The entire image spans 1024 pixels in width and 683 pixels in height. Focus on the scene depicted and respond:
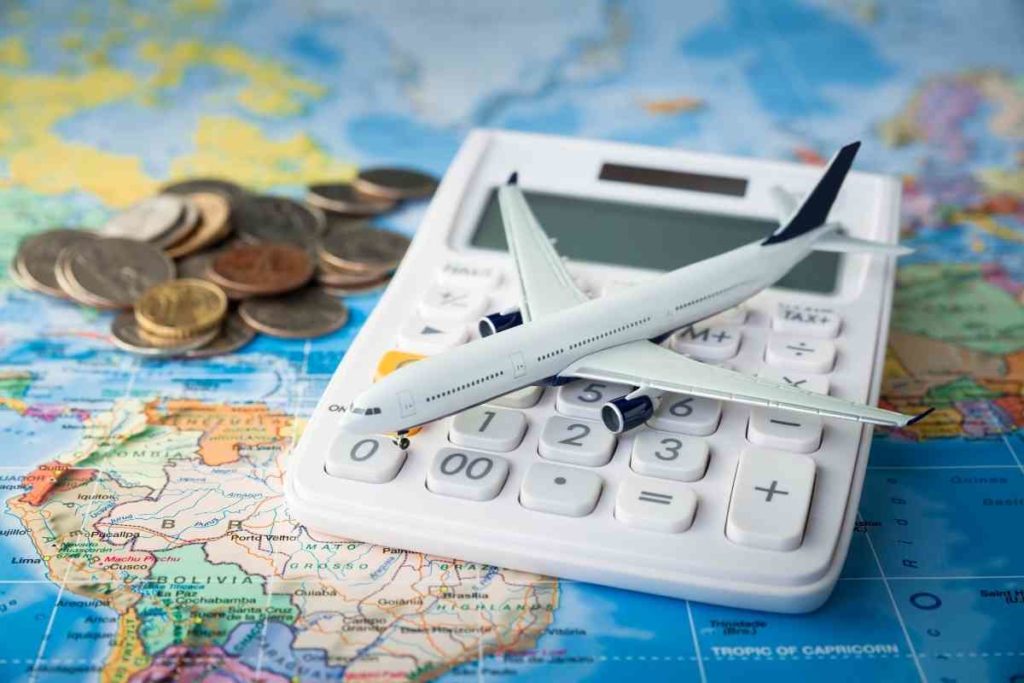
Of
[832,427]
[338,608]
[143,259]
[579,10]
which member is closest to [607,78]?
[579,10]

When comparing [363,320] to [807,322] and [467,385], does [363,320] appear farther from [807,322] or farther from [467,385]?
[807,322]

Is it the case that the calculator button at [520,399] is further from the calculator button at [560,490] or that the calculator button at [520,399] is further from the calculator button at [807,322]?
the calculator button at [807,322]

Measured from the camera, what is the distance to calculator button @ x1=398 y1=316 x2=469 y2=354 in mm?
1481

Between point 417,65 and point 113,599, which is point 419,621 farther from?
point 417,65

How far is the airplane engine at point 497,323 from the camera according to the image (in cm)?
145

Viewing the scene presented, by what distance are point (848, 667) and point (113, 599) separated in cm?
72

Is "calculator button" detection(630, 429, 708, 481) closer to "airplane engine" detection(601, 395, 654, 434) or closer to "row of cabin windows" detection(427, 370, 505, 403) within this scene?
"airplane engine" detection(601, 395, 654, 434)

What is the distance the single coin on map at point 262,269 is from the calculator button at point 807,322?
27.2 inches

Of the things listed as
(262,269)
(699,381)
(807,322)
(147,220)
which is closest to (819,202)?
(807,322)

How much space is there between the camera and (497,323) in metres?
1.46

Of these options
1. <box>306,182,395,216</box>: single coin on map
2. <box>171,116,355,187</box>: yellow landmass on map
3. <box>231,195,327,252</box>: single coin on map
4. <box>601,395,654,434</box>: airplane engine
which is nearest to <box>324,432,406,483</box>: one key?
<box>601,395,654,434</box>: airplane engine

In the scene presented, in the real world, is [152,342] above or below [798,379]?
below

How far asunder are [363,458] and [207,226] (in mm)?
800

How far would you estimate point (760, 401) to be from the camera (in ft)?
4.33
